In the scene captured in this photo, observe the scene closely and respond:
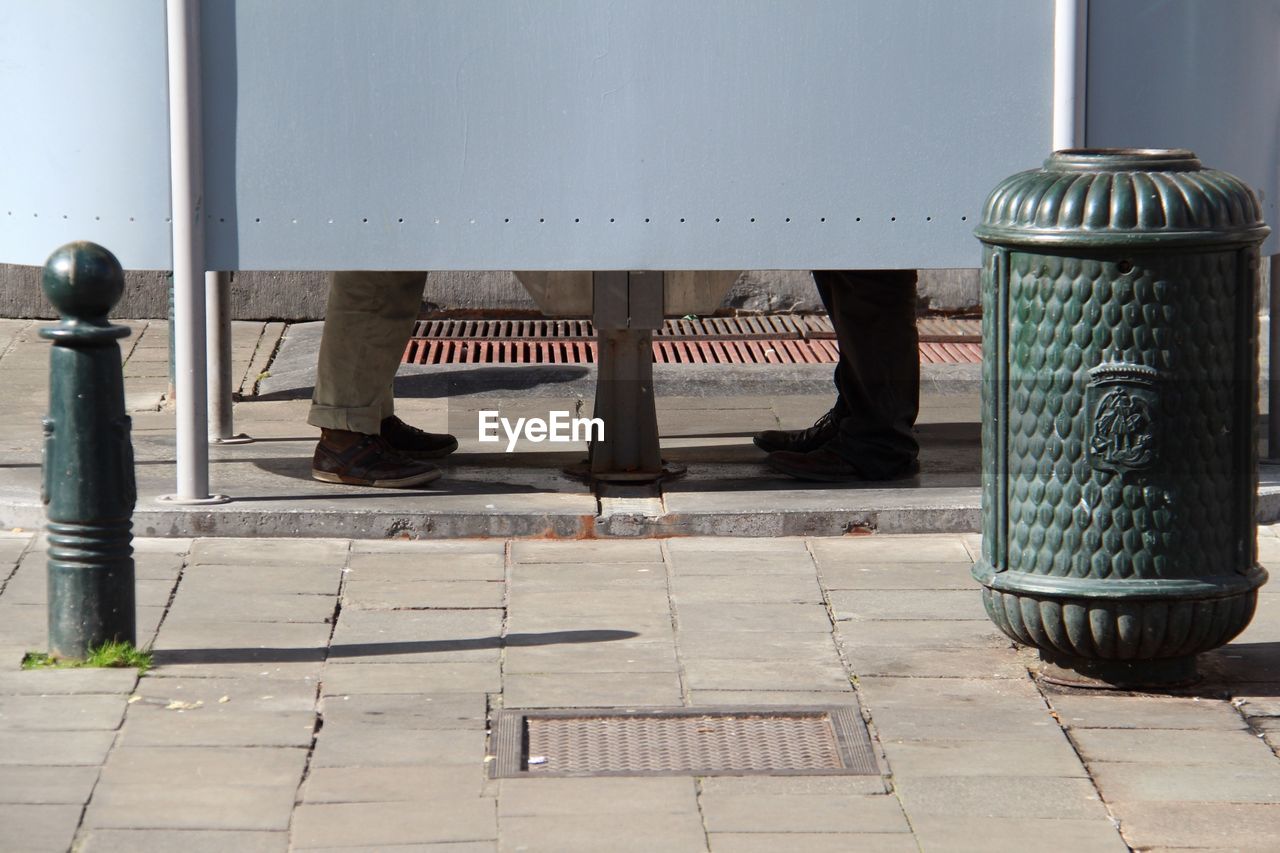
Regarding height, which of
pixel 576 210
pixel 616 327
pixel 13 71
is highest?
pixel 13 71

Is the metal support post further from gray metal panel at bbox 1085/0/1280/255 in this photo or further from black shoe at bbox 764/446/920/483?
gray metal panel at bbox 1085/0/1280/255

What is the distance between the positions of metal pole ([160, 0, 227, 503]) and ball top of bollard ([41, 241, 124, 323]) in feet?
4.64

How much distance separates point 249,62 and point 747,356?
13.3 ft

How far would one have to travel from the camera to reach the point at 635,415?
650cm

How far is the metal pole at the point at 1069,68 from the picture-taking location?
5750 mm

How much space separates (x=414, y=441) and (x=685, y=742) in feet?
10.2

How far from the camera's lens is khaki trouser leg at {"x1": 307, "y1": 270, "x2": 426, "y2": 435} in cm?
626

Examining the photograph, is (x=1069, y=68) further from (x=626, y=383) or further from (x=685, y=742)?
(x=685, y=742)

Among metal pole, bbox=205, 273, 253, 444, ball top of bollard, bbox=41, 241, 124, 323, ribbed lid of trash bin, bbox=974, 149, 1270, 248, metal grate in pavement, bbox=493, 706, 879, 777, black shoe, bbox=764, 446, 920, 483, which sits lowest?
metal grate in pavement, bbox=493, 706, 879, 777

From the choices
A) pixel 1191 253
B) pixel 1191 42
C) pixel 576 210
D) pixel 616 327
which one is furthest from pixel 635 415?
pixel 1191 253

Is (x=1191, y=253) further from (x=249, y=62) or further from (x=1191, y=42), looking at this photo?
(x=249, y=62)

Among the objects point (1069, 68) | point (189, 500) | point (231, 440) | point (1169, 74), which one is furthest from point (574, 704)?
point (231, 440)

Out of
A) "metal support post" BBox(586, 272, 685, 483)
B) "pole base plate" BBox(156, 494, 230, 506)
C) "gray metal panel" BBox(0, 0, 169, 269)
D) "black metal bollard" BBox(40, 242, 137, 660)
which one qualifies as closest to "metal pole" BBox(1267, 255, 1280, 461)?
"metal support post" BBox(586, 272, 685, 483)

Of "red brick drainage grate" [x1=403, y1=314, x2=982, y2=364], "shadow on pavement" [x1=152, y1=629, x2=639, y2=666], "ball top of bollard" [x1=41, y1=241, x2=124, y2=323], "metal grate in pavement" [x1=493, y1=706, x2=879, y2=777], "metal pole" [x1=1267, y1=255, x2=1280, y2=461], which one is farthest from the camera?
"red brick drainage grate" [x1=403, y1=314, x2=982, y2=364]
